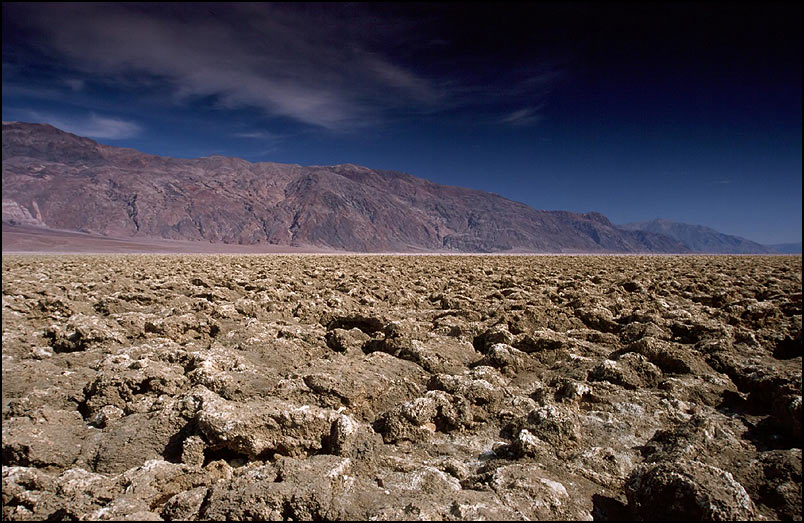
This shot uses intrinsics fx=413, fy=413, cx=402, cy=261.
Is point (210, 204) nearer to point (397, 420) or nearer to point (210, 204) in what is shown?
point (210, 204)

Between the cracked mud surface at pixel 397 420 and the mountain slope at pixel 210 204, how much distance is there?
13137 centimetres

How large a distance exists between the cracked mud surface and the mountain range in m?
129

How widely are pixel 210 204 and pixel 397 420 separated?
14846 cm

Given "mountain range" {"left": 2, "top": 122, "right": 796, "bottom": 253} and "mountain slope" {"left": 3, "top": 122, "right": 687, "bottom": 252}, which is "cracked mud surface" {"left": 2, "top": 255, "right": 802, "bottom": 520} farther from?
"mountain slope" {"left": 3, "top": 122, "right": 687, "bottom": 252}

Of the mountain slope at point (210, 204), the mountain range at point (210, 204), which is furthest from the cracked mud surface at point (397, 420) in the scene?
the mountain slope at point (210, 204)

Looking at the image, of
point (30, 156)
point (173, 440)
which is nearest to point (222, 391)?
point (173, 440)

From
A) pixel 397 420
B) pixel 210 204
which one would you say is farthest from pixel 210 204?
pixel 397 420

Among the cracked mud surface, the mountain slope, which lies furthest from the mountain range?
the cracked mud surface

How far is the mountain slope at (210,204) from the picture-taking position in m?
116

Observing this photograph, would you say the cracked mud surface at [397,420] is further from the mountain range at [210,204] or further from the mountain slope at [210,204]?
the mountain slope at [210,204]

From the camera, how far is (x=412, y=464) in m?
2.44

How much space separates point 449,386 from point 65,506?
2.41 m

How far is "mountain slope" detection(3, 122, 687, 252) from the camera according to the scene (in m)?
116

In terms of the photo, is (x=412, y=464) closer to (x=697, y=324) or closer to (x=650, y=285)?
(x=697, y=324)
